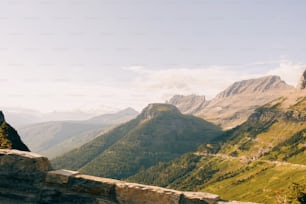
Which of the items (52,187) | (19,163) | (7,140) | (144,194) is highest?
(19,163)

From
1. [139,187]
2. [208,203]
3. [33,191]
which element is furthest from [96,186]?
[208,203]

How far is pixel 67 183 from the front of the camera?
12469mm

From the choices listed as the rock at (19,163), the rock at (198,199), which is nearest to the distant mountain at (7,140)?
the rock at (19,163)

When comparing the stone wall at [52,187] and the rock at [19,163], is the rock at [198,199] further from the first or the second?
the rock at [19,163]

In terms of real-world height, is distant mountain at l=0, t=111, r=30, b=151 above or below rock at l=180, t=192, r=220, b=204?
below

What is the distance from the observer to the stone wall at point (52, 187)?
12.0 metres

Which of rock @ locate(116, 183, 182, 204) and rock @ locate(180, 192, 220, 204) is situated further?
rock @ locate(116, 183, 182, 204)

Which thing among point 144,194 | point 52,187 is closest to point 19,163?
point 52,187

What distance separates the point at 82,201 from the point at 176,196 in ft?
12.3

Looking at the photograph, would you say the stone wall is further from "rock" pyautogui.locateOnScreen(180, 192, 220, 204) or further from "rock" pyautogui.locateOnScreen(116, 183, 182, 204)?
"rock" pyautogui.locateOnScreen(180, 192, 220, 204)

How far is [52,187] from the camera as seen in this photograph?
12414 mm

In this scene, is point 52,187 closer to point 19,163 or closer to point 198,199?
point 19,163

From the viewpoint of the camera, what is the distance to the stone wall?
12.0m

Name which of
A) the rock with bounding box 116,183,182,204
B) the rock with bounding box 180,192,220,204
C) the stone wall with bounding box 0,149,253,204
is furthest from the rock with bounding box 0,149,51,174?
the rock with bounding box 180,192,220,204
